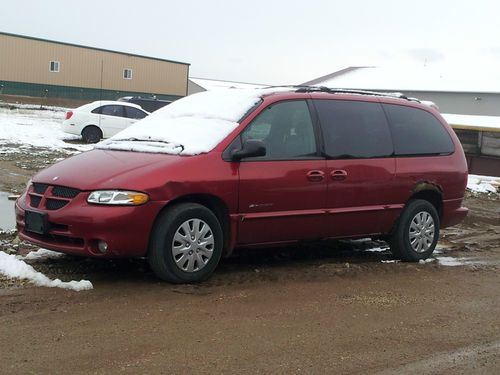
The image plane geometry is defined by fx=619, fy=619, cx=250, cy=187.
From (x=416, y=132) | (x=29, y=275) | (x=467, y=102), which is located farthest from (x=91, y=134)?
(x=467, y=102)

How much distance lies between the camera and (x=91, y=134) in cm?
2006

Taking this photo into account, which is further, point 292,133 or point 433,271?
point 433,271

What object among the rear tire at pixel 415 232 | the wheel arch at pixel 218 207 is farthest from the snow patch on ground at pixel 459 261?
the wheel arch at pixel 218 207

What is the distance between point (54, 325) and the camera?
4.35 m

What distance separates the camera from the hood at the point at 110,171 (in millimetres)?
5160

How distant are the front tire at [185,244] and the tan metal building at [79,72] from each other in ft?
138

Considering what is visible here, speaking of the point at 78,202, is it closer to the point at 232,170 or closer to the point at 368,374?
the point at 232,170

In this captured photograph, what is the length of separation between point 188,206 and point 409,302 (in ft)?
6.95

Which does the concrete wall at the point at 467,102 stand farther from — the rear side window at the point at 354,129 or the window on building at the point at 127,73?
the rear side window at the point at 354,129

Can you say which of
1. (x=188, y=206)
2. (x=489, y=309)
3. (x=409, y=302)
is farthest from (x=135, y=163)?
(x=489, y=309)

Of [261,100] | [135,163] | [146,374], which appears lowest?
[146,374]

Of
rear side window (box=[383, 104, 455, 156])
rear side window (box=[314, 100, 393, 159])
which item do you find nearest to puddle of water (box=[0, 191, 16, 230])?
rear side window (box=[314, 100, 393, 159])

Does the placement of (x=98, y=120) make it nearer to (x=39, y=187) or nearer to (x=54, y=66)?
(x=39, y=187)

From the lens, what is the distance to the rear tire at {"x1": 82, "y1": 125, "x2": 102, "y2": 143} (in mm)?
19984
